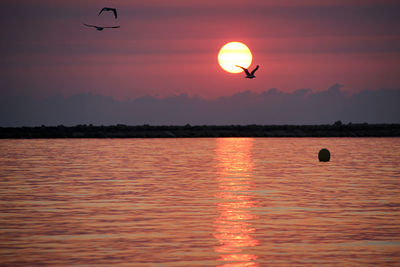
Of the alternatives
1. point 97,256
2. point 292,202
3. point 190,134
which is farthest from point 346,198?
point 190,134

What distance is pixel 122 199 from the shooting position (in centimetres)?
2777

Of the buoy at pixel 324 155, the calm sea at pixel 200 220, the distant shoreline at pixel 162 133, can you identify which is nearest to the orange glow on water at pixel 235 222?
the calm sea at pixel 200 220

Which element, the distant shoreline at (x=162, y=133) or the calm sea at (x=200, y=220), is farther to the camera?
the distant shoreline at (x=162, y=133)

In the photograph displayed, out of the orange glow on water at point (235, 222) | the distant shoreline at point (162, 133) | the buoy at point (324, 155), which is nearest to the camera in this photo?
the orange glow on water at point (235, 222)

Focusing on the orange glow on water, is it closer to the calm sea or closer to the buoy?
the calm sea

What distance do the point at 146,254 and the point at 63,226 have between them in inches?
194

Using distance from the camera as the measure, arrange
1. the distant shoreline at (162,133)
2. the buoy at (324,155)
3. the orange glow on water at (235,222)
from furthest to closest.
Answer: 1. the distant shoreline at (162,133)
2. the buoy at (324,155)
3. the orange glow on water at (235,222)

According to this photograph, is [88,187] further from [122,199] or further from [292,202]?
[292,202]

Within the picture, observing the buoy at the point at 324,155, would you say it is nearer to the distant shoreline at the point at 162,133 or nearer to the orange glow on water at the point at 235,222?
the orange glow on water at the point at 235,222

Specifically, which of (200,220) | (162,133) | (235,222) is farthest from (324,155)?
(162,133)

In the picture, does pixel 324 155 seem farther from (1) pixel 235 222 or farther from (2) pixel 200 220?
(1) pixel 235 222

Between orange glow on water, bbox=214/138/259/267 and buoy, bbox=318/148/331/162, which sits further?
buoy, bbox=318/148/331/162

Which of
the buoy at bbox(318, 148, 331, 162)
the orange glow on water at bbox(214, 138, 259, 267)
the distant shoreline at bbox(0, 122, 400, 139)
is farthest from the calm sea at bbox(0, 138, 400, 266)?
the distant shoreline at bbox(0, 122, 400, 139)

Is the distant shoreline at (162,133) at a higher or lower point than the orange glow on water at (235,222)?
higher
